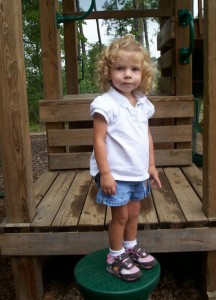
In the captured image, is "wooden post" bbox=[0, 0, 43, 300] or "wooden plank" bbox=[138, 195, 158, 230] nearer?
"wooden post" bbox=[0, 0, 43, 300]

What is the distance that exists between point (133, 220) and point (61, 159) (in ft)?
5.85

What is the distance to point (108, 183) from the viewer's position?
70.9 inches

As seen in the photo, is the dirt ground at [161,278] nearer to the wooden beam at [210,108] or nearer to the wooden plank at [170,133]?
the wooden beam at [210,108]

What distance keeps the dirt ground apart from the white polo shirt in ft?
3.96

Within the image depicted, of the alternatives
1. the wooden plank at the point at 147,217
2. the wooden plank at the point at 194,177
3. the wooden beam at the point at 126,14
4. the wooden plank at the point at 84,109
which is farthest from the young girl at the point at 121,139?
the wooden beam at the point at 126,14

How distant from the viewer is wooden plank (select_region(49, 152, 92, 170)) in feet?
12.1

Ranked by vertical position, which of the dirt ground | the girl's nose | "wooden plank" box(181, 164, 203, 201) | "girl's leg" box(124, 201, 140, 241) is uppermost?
the girl's nose

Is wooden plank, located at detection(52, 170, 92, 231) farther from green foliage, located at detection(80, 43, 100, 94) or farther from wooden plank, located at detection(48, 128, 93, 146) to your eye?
green foliage, located at detection(80, 43, 100, 94)

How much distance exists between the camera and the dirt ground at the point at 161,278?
2702mm

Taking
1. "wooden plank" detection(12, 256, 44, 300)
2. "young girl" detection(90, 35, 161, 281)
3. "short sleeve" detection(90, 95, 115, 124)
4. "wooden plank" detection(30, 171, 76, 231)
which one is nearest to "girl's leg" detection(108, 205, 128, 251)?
"young girl" detection(90, 35, 161, 281)

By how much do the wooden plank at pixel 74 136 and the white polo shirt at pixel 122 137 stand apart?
1.72 metres

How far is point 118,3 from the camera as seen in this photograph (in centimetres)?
2014

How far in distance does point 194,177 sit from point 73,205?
3.70 feet

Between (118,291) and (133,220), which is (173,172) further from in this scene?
(118,291)
